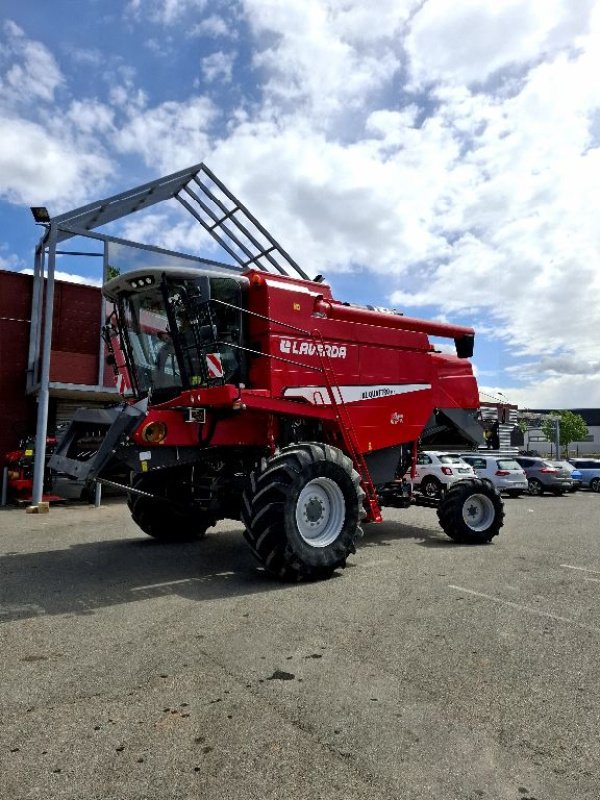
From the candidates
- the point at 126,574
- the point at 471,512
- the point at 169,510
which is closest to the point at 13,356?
the point at 169,510

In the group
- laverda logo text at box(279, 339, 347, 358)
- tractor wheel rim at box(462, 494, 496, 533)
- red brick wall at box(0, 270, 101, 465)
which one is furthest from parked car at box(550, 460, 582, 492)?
laverda logo text at box(279, 339, 347, 358)

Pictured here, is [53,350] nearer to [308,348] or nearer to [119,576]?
[308,348]

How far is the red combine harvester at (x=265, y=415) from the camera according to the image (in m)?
6.90

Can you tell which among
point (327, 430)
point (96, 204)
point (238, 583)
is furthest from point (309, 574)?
point (96, 204)

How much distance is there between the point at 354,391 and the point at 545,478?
1717 centimetres

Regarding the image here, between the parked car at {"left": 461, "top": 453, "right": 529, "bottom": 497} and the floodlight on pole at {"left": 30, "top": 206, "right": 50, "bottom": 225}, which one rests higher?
the floodlight on pole at {"left": 30, "top": 206, "right": 50, "bottom": 225}

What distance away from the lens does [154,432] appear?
278 inches

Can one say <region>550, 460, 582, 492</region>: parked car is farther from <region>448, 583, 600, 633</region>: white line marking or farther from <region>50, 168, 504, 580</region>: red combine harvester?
<region>448, 583, 600, 633</region>: white line marking

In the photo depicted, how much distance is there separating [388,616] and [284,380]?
3.35 meters

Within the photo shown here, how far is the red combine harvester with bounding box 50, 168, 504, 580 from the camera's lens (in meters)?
6.90

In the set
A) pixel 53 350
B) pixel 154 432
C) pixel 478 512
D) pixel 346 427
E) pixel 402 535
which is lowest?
pixel 402 535

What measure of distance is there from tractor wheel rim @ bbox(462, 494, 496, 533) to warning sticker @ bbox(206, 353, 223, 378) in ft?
15.7

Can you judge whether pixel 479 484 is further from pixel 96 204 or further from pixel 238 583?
pixel 96 204

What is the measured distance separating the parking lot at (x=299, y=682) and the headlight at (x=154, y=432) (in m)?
1.61
